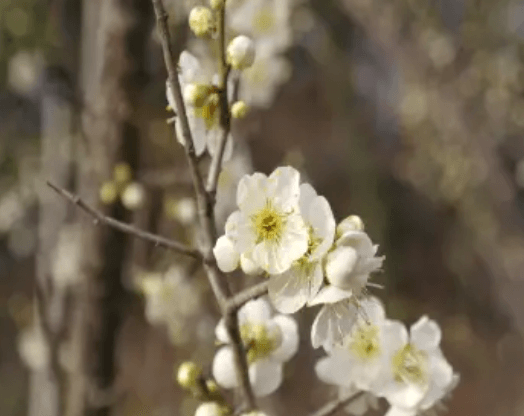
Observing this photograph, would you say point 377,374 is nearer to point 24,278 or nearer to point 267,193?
point 267,193

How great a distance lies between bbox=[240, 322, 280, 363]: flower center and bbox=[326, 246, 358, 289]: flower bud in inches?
7.4

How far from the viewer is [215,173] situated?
0.63 meters

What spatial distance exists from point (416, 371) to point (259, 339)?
0.52 ft

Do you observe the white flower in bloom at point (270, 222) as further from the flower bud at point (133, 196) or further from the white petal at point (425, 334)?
the flower bud at point (133, 196)

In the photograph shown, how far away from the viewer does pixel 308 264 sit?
60 centimetres

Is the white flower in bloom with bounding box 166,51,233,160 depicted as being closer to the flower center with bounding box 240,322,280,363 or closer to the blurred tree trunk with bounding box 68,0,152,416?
the flower center with bounding box 240,322,280,363

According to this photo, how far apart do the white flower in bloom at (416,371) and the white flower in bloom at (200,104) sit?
10.7 inches

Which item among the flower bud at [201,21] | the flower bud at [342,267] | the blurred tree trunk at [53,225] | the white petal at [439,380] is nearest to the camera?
the flower bud at [342,267]

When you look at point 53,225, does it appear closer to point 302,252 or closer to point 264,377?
point 264,377

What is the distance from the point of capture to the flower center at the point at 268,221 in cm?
62

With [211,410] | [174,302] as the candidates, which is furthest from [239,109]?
[174,302]

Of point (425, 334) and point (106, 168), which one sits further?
point (106, 168)

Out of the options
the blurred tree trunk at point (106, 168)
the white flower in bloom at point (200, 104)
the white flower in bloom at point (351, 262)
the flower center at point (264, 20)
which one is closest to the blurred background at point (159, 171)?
the blurred tree trunk at point (106, 168)

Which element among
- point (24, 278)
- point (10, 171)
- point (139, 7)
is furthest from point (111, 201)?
point (24, 278)
